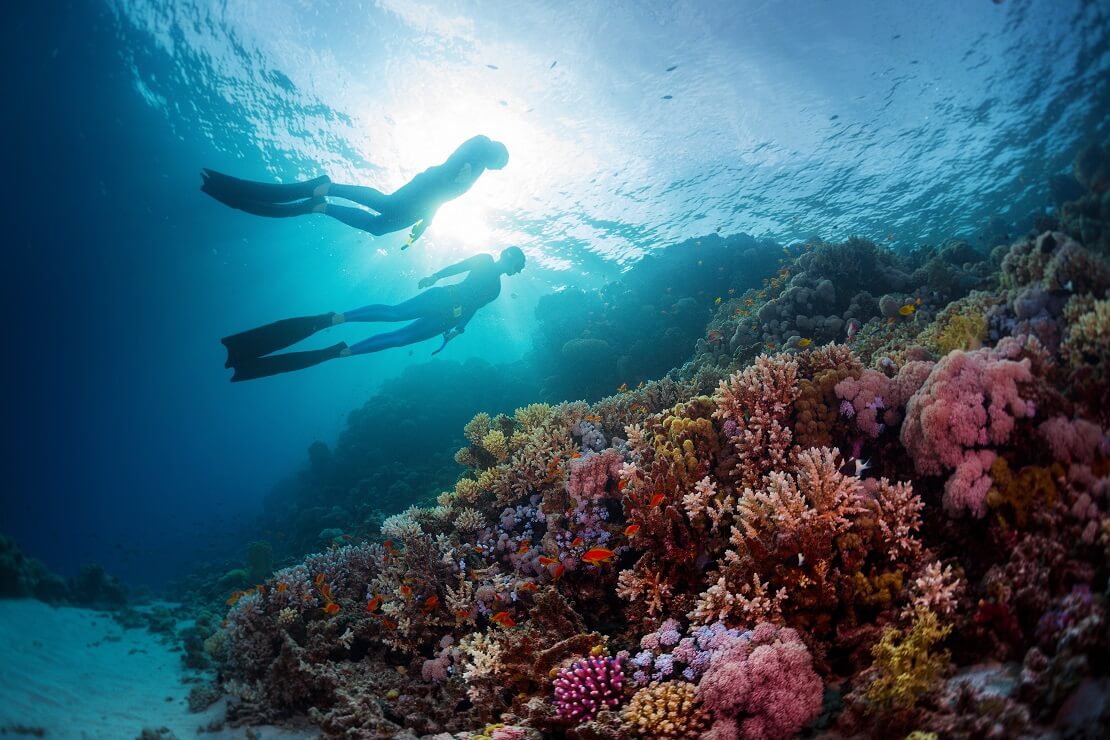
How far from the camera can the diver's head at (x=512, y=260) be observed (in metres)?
9.89

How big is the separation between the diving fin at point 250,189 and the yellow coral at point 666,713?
8727 mm

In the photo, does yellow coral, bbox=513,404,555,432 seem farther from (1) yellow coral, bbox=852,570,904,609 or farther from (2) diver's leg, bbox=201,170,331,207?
(2) diver's leg, bbox=201,170,331,207

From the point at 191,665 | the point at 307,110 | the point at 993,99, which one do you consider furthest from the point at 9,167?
the point at 993,99

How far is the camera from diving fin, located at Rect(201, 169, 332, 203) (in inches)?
294

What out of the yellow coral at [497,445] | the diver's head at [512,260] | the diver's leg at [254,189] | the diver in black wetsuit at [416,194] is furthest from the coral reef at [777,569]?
the diver's leg at [254,189]

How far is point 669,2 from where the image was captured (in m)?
12.3

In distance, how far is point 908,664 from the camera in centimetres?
256

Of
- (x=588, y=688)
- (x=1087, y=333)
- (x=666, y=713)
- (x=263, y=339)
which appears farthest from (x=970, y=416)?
(x=263, y=339)

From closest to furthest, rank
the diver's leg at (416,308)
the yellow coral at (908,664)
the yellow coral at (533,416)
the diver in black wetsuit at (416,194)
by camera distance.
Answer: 1. the yellow coral at (908,664)
2. the yellow coral at (533,416)
3. the diver in black wetsuit at (416,194)
4. the diver's leg at (416,308)

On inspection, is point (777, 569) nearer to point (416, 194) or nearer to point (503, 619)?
point (503, 619)

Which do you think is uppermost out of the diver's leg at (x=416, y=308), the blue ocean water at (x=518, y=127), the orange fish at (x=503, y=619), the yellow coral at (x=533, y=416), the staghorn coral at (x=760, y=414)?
the blue ocean water at (x=518, y=127)

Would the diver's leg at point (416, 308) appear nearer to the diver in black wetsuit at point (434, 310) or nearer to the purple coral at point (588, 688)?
the diver in black wetsuit at point (434, 310)

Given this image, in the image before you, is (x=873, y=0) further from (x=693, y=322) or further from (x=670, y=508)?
(x=670, y=508)

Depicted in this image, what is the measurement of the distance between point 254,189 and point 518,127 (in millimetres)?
11751
